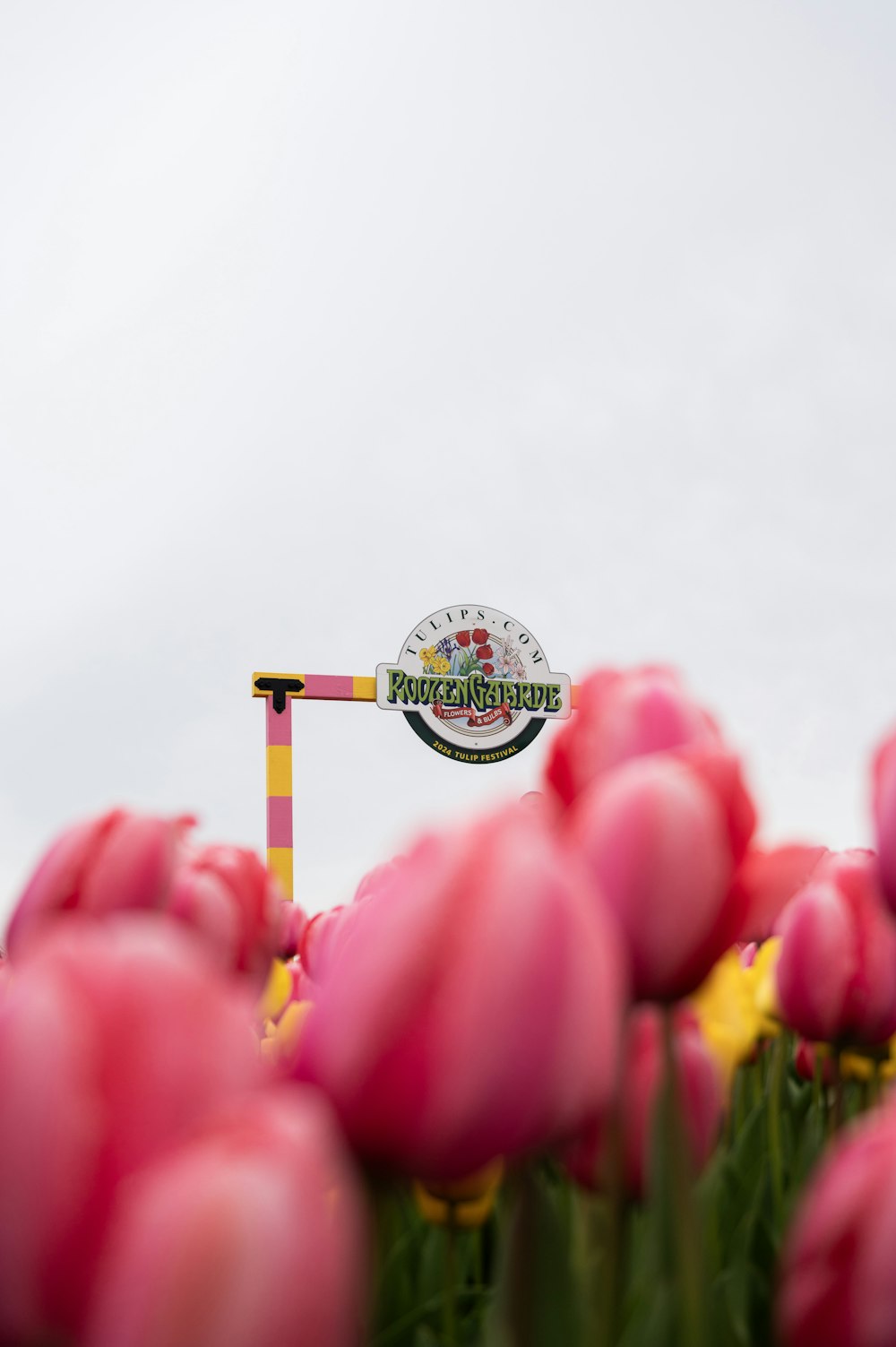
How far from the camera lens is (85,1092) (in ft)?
0.58

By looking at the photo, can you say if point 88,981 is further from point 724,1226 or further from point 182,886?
point 724,1226

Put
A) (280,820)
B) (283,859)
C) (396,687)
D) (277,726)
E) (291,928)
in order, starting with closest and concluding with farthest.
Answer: (291,928) < (283,859) < (280,820) < (277,726) < (396,687)

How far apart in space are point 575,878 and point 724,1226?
1.36ft

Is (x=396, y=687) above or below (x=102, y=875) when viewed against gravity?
above

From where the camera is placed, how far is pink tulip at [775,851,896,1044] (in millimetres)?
537

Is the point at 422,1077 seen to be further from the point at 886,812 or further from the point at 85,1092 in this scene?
the point at 886,812

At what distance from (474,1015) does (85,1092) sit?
7 cm

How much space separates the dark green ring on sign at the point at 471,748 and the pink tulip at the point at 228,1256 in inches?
278

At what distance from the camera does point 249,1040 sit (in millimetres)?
193

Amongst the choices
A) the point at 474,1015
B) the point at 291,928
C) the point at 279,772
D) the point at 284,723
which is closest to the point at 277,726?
the point at 284,723

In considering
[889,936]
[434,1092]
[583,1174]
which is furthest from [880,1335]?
[889,936]

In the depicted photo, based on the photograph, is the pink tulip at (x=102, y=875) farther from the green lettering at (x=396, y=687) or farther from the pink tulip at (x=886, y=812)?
the green lettering at (x=396, y=687)

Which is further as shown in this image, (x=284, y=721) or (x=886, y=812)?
(x=284, y=721)

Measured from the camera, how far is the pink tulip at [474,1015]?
0.21m
